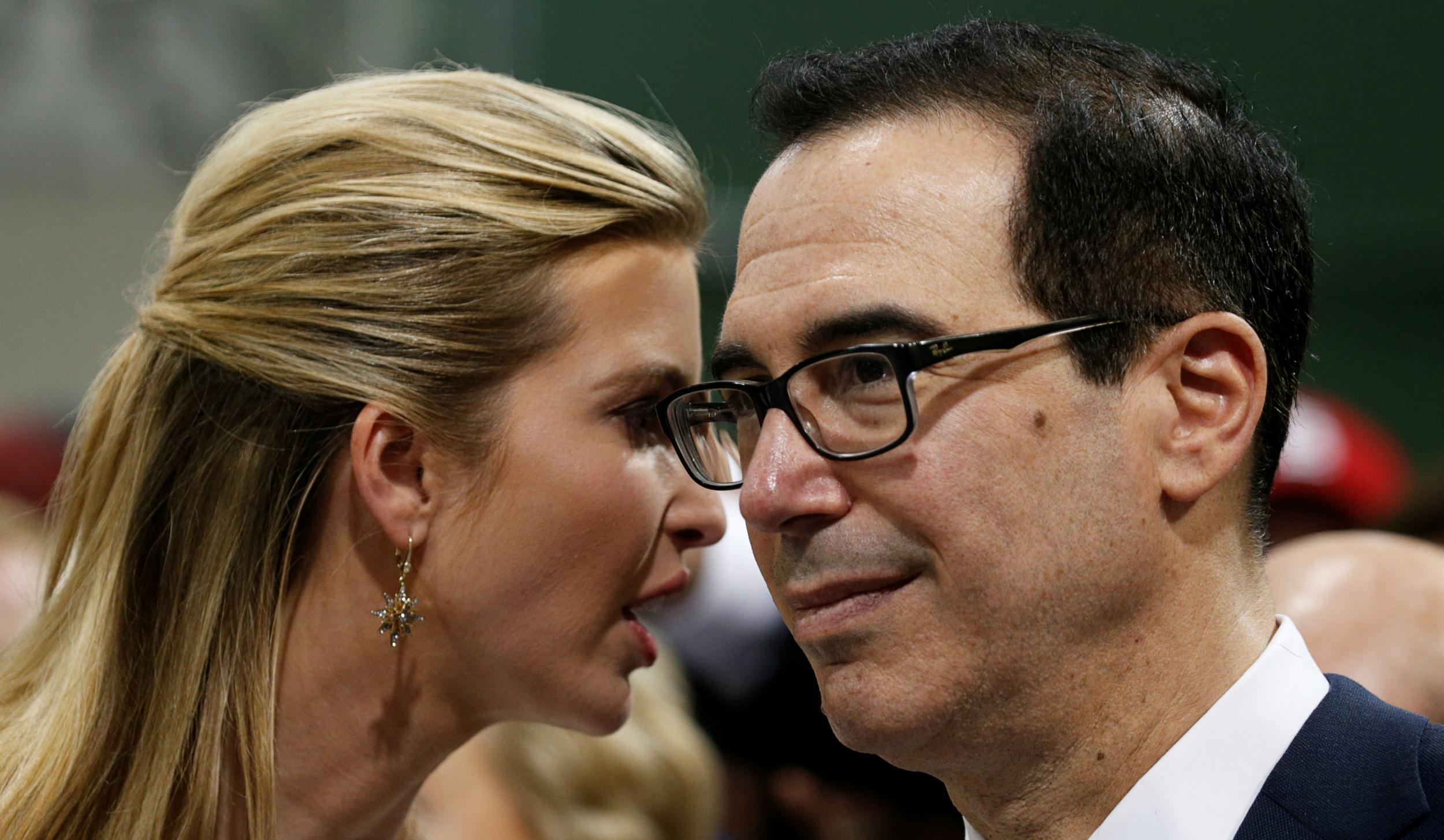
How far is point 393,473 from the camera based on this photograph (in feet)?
6.35

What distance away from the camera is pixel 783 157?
175cm

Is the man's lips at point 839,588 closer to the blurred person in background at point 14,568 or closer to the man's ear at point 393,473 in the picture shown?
the man's ear at point 393,473

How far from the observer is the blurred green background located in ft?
19.6

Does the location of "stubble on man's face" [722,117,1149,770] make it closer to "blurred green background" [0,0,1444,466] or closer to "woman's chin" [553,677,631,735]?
"woman's chin" [553,677,631,735]

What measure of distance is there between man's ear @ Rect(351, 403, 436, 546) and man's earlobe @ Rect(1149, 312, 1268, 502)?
98 centimetres

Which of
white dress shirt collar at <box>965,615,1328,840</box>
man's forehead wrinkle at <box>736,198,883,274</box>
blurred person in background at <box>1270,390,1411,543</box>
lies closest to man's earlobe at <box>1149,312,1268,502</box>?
white dress shirt collar at <box>965,615,1328,840</box>

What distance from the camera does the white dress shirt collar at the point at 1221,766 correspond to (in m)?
1.47

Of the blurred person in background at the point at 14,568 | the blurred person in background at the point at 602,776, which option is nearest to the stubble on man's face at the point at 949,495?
the blurred person in background at the point at 602,776

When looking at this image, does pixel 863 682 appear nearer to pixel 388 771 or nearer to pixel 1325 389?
pixel 388 771

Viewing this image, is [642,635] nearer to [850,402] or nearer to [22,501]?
[850,402]

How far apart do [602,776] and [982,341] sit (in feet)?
7.55

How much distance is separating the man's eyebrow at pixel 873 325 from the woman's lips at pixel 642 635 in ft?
2.27

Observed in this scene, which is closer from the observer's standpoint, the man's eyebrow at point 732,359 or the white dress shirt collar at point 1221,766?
the white dress shirt collar at point 1221,766

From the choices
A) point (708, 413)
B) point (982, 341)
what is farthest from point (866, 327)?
point (708, 413)
